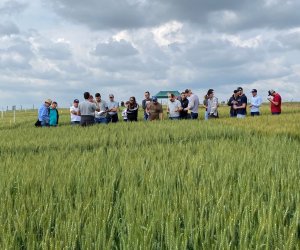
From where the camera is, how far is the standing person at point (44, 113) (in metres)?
14.3

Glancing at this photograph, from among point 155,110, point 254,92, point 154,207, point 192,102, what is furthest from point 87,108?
point 154,207

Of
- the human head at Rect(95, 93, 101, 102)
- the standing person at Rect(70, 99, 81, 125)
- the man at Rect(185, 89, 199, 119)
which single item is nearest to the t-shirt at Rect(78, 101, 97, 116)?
the human head at Rect(95, 93, 101, 102)

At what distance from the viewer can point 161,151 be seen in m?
6.80

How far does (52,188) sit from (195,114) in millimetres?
12307

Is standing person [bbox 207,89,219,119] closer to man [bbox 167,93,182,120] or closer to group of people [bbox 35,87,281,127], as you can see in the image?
group of people [bbox 35,87,281,127]

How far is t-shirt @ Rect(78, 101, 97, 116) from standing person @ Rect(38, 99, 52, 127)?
1.55m

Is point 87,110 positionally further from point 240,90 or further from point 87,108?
point 240,90

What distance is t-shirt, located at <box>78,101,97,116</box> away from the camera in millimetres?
12977

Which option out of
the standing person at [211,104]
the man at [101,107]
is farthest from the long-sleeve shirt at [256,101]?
the man at [101,107]

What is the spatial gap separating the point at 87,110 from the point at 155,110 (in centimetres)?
308

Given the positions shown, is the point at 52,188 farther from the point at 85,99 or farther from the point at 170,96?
the point at 170,96

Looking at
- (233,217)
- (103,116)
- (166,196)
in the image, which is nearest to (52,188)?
(166,196)

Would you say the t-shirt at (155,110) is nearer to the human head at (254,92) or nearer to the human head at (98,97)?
the human head at (98,97)

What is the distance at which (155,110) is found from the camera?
1550cm
